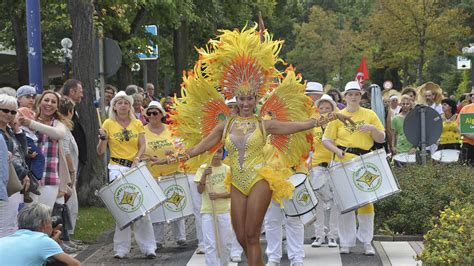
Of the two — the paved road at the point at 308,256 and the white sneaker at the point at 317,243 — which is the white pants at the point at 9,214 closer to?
the paved road at the point at 308,256

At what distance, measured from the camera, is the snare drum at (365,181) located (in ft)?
37.6

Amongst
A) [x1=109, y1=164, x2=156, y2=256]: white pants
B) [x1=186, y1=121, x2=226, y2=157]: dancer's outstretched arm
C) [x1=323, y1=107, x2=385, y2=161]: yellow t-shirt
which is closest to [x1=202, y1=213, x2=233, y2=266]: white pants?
[x1=186, y1=121, x2=226, y2=157]: dancer's outstretched arm

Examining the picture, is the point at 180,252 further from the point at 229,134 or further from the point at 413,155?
the point at 413,155

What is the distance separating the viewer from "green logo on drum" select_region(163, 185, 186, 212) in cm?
1235

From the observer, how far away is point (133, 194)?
1149 centimetres

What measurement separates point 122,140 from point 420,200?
13.3 feet

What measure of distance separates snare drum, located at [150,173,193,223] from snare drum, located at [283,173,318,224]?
1.84 metres

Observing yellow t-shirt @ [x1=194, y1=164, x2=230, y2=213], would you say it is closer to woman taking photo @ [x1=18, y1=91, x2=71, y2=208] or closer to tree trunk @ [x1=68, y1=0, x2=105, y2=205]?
woman taking photo @ [x1=18, y1=91, x2=71, y2=208]

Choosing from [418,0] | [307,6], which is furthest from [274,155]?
[307,6]

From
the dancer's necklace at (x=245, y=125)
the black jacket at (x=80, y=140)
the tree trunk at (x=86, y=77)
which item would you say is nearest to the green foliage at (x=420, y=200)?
the black jacket at (x=80, y=140)

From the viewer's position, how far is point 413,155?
17.3 metres

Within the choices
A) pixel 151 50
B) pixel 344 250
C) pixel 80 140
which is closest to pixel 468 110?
pixel 344 250

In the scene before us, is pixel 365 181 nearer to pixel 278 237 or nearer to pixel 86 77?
pixel 278 237

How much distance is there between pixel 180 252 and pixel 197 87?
2.94 metres
